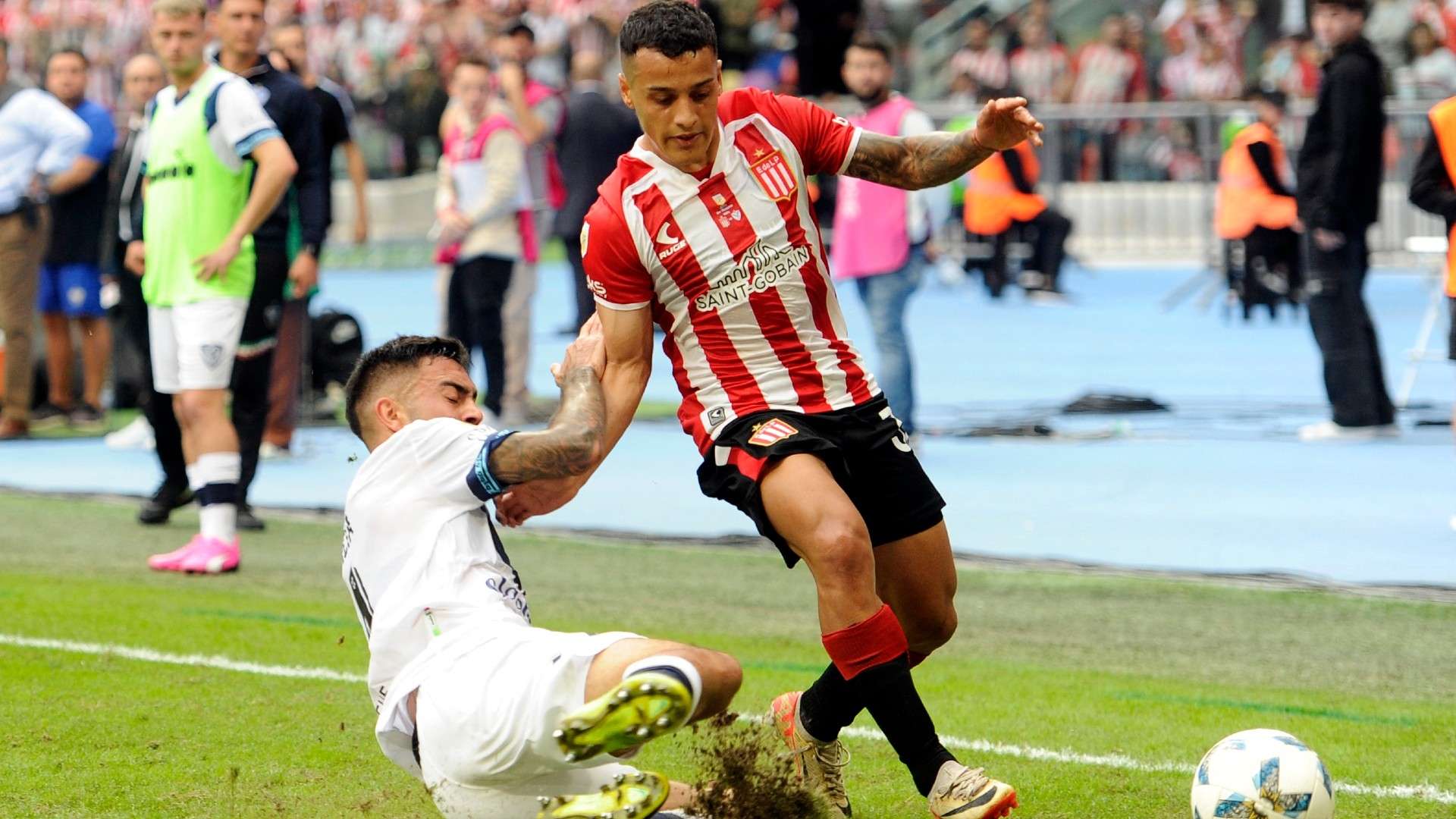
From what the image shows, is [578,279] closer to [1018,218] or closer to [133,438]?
[133,438]

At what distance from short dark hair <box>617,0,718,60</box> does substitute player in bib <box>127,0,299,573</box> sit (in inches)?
167

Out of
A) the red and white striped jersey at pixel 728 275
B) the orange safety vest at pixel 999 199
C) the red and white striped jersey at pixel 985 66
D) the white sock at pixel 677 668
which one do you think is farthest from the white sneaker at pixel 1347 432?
the red and white striped jersey at pixel 985 66

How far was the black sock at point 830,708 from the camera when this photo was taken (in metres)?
4.93

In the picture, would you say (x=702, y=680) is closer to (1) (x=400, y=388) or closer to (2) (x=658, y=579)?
(1) (x=400, y=388)

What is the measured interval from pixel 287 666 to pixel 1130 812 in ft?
10.6

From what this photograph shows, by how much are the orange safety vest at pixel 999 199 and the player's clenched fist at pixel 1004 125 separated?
1538 cm

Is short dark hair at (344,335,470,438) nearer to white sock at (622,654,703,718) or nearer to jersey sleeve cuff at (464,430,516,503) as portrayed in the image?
jersey sleeve cuff at (464,430,516,503)

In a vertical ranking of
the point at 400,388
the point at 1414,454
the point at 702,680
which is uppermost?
the point at 400,388

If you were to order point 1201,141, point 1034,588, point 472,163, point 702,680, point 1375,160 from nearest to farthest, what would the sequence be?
point 702,680
point 1034,588
point 1375,160
point 472,163
point 1201,141

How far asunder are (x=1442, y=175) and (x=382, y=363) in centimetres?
633

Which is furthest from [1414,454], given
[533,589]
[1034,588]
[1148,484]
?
[533,589]

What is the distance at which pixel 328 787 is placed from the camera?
5078 mm

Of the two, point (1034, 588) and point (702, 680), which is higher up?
point (702, 680)

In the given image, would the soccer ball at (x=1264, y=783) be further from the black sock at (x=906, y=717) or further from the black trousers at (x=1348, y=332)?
the black trousers at (x=1348, y=332)
